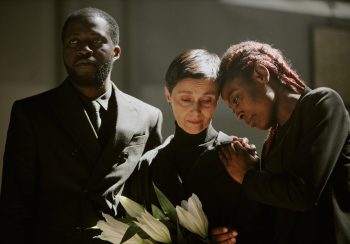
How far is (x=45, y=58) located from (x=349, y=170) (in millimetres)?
1320

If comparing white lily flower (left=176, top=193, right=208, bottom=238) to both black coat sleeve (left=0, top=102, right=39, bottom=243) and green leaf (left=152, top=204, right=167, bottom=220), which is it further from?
black coat sleeve (left=0, top=102, right=39, bottom=243)

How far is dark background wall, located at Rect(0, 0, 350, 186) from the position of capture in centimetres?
184

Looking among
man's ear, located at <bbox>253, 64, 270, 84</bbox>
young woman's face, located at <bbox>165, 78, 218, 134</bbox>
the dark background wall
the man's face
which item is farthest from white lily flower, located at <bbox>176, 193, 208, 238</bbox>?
the dark background wall

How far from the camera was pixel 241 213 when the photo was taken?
1246 millimetres

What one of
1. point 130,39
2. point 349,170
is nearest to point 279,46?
point 130,39

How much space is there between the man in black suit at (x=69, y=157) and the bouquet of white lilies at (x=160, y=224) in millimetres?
115

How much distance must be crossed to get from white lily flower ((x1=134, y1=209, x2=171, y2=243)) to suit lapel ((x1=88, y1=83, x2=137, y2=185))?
0.21m

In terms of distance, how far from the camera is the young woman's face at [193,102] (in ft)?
4.06

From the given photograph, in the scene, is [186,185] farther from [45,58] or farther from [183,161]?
[45,58]

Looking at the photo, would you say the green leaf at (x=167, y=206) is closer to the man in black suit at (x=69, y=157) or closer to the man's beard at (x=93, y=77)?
the man in black suit at (x=69, y=157)

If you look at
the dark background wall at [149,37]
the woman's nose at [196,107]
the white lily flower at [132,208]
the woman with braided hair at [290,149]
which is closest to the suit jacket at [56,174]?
the white lily flower at [132,208]

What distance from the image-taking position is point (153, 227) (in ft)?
3.67

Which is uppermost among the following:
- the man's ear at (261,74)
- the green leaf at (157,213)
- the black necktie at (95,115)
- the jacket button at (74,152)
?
the man's ear at (261,74)

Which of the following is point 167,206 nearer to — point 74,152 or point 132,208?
point 132,208
